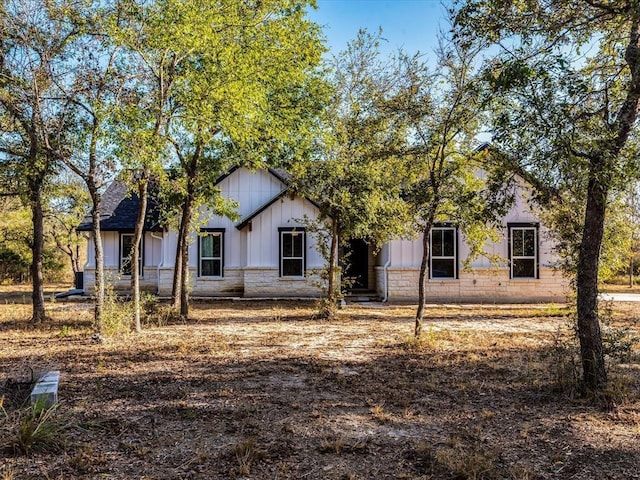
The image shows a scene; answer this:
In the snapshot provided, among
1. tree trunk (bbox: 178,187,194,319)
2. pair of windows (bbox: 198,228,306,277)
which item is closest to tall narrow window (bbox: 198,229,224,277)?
pair of windows (bbox: 198,228,306,277)

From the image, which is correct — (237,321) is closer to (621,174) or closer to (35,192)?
(35,192)

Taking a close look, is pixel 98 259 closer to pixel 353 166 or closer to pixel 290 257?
pixel 353 166

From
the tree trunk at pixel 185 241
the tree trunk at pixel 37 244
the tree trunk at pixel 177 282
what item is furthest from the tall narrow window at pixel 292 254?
the tree trunk at pixel 37 244

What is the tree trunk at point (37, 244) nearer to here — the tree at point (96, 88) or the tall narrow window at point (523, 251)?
the tree at point (96, 88)

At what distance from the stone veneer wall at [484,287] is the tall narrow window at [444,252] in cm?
36

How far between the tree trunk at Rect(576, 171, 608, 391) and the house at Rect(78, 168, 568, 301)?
34.9ft

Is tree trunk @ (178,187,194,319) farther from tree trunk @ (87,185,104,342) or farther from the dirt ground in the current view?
tree trunk @ (87,185,104,342)

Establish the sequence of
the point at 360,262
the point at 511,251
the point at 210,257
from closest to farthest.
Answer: the point at 511,251 → the point at 210,257 → the point at 360,262

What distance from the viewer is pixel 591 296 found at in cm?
551

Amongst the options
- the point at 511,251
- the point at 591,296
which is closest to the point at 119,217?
the point at 511,251

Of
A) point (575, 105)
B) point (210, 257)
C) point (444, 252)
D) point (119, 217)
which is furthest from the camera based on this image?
point (119, 217)

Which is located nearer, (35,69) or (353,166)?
(35,69)

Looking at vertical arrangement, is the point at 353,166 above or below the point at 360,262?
above

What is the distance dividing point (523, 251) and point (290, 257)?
8.13 meters
